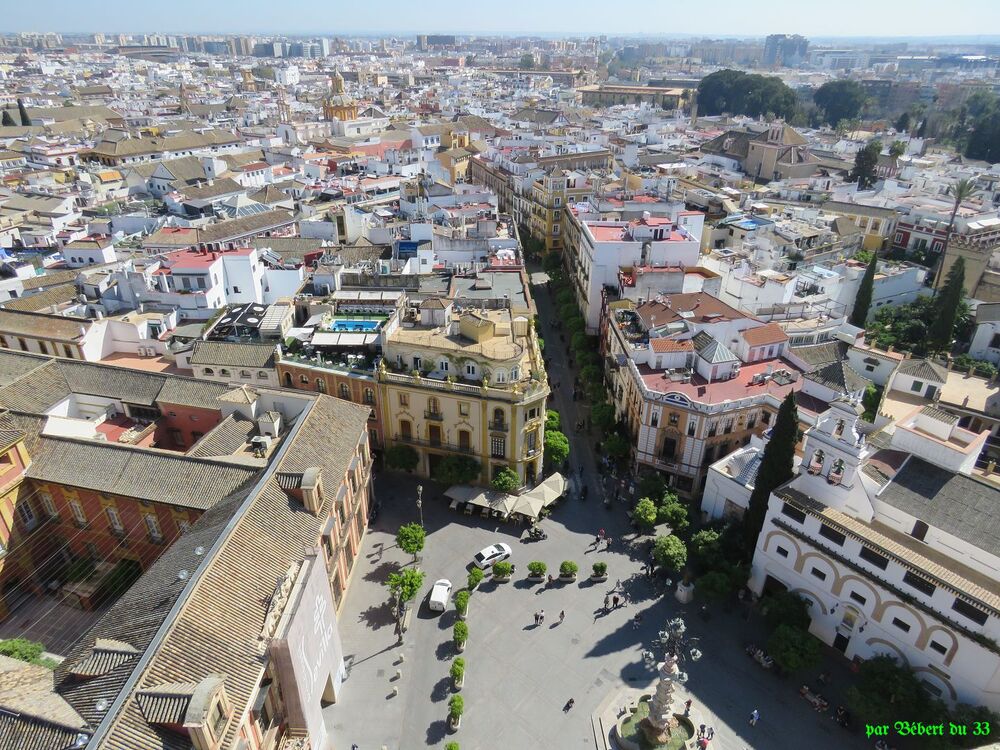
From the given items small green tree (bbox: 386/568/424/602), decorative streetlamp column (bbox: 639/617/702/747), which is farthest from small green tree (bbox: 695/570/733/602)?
small green tree (bbox: 386/568/424/602)

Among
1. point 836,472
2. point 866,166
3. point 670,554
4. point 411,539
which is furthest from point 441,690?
point 866,166

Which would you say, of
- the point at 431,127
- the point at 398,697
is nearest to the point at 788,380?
the point at 398,697

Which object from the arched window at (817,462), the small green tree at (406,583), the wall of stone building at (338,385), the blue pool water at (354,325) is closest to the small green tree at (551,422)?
the wall of stone building at (338,385)

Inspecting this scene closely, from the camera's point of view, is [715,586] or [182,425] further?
[182,425]

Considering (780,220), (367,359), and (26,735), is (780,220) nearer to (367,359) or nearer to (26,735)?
(367,359)

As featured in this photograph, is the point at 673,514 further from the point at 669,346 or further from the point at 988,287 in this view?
the point at 988,287

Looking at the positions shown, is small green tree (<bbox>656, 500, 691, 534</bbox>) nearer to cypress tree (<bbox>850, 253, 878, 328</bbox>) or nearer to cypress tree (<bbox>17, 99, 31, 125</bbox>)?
Answer: cypress tree (<bbox>850, 253, 878, 328</bbox>)
